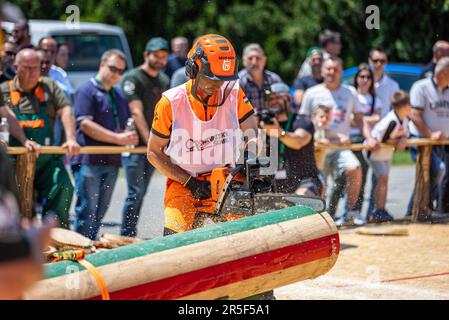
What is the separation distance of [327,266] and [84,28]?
13.2 m

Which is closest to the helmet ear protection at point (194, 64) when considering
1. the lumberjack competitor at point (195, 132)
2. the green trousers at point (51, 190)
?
the lumberjack competitor at point (195, 132)

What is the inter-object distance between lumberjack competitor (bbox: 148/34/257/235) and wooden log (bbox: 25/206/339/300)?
776mm

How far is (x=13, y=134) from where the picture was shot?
9.48 metres

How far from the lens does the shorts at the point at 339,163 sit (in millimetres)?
10914

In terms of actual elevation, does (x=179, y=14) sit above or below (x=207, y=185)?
above

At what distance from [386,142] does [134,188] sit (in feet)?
10.8

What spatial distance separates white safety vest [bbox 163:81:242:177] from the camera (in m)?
6.55

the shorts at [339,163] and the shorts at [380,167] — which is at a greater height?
the shorts at [339,163]

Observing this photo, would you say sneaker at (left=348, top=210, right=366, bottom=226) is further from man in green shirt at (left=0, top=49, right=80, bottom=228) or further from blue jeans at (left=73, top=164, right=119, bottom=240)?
man in green shirt at (left=0, top=49, right=80, bottom=228)

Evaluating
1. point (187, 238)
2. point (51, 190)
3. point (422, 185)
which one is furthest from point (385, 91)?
point (187, 238)

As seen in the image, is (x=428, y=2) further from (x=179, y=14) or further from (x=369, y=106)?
(x=179, y=14)

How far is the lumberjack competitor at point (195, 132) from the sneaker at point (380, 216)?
16.5 ft

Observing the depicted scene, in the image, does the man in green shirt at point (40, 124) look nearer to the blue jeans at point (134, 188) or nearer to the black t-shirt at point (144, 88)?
the blue jeans at point (134, 188)
